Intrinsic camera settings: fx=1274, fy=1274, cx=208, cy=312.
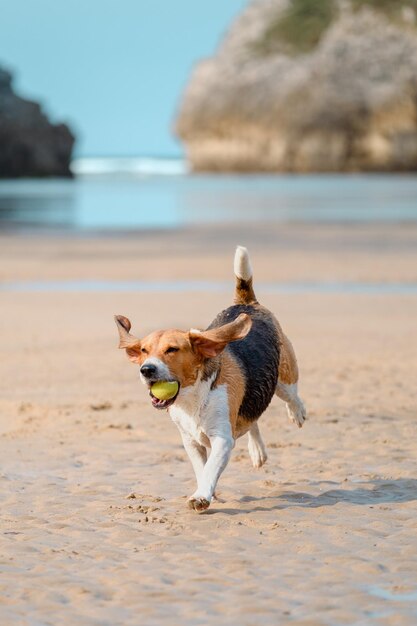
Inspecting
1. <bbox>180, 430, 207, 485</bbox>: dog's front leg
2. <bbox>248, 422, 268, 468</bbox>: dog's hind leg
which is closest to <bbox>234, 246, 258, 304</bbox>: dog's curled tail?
<bbox>248, 422, 268, 468</bbox>: dog's hind leg

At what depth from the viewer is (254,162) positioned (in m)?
127

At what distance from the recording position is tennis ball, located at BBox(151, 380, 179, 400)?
5.53 metres

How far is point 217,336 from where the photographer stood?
571 centimetres

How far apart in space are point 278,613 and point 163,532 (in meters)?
1.23

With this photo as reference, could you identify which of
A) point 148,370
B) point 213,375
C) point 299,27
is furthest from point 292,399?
point 299,27

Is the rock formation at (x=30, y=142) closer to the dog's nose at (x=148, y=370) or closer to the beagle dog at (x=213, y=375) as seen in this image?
the beagle dog at (x=213, y=375)

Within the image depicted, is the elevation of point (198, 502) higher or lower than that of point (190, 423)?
lower

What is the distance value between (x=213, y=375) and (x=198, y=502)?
0.59 metres

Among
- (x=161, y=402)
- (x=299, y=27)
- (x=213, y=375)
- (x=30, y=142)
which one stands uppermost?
(x=299, y=27)

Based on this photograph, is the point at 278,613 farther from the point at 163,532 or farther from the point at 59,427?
the point at 59,427

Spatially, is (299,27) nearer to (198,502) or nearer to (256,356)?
(256,356)

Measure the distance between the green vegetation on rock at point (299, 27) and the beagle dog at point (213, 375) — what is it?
130034 millimetres

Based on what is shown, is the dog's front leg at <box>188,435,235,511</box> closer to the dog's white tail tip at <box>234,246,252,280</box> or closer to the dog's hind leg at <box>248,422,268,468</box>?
the dog's hind leg at <box>248,422,268,468</box>

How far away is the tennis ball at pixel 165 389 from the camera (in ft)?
18.1
